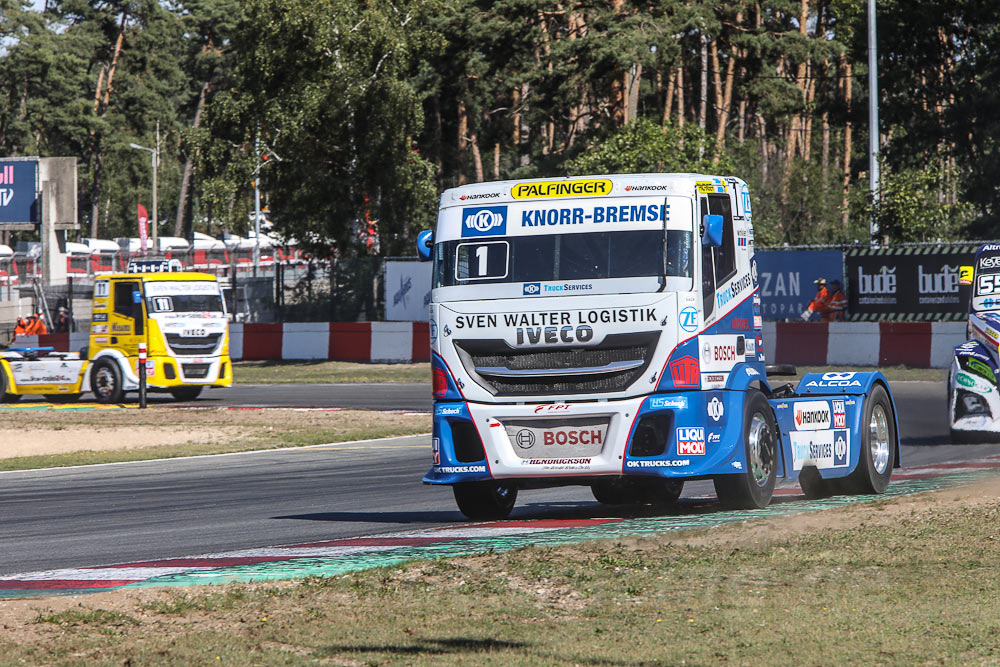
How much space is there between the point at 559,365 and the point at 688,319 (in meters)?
0.98

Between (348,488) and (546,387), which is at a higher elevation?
(546,387)

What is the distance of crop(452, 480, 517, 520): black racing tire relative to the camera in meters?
11.4

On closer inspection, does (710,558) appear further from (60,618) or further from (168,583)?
(60,618)

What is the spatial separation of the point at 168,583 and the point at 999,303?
1145 centimetres

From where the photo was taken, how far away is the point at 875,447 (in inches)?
492

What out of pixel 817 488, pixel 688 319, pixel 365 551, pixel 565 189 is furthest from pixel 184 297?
pixel 365 551

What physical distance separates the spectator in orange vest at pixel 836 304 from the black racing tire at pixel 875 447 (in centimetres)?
1880

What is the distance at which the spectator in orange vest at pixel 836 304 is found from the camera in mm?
31141

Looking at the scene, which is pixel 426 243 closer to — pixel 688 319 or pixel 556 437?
pixel 556 437

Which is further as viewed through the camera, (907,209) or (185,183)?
(185,183)

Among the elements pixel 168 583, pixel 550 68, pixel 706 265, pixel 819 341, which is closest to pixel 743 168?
pixel 550 68

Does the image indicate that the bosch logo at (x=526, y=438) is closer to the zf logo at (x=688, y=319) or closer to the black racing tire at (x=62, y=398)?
the zf logo at (x=688, y=319)

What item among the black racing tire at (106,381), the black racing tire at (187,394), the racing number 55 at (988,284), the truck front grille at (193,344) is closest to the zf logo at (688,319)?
the racing number 55 at (988,284)

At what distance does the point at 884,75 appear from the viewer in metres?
48.3
